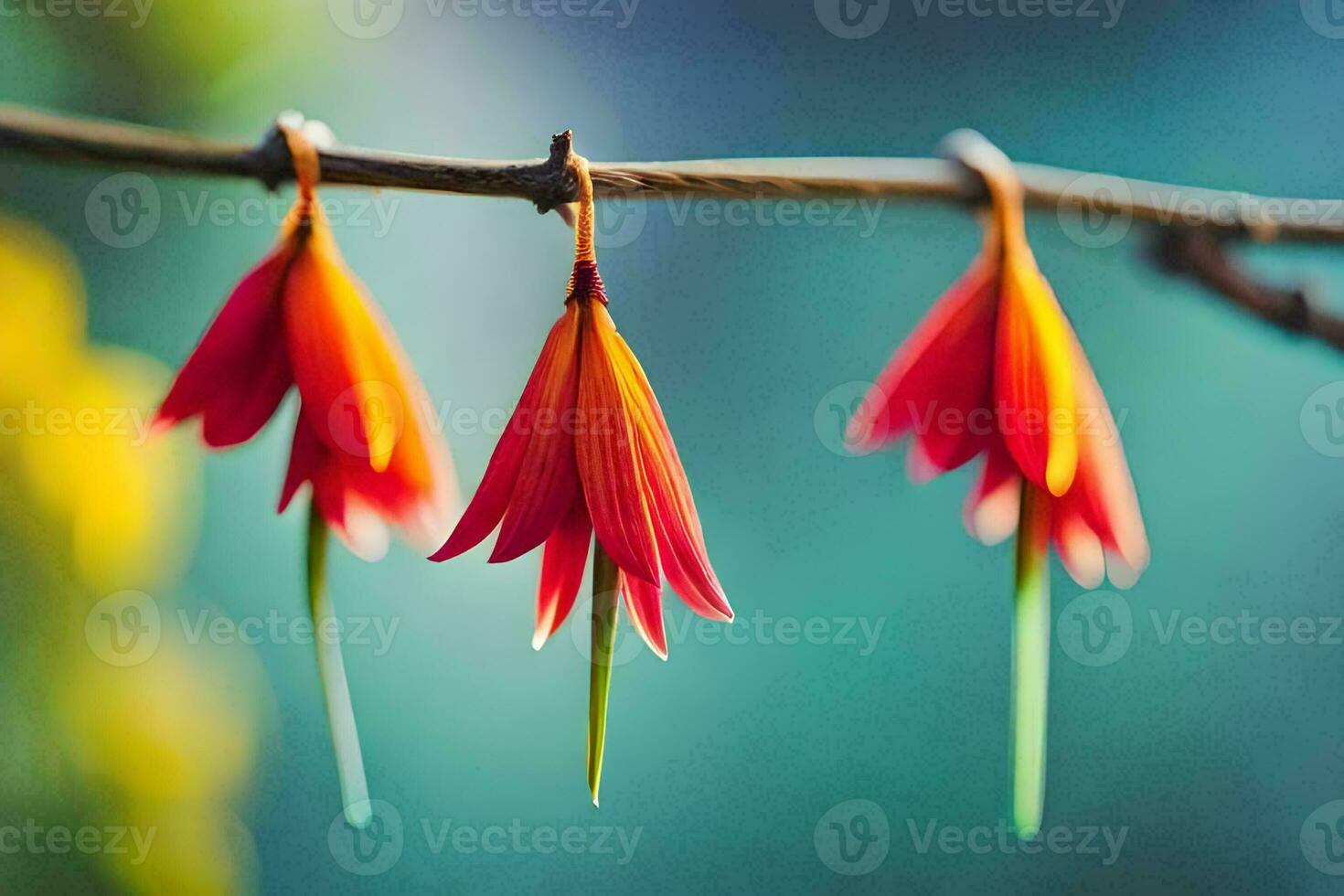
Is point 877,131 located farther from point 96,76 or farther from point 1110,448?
point 96,76

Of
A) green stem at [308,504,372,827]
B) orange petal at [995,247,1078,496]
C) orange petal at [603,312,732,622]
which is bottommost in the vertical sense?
green stem at [308,504,372,827]

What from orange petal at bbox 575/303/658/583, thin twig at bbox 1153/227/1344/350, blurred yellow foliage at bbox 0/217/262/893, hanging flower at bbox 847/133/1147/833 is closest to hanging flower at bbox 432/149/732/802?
orange petal at bbox 575/303/658/583

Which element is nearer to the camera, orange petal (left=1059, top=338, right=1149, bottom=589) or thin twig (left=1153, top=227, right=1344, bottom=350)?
orange petal (left=1059, top=338, right=1149, bottom=589)

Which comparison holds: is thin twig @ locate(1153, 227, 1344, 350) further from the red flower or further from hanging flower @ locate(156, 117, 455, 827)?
hanging flower @ locate(156, 117, 455, 827)

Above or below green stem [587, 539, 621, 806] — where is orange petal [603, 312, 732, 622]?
above

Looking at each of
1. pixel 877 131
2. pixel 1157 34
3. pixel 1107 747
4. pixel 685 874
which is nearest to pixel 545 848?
pixel 685 874

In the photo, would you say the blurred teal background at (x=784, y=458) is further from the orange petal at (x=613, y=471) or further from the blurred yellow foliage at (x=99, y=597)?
the orange petal at (x=613, y=471)

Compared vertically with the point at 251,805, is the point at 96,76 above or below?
above
